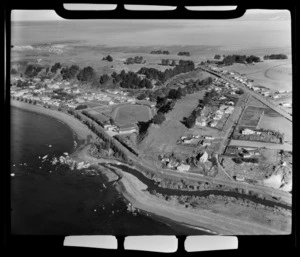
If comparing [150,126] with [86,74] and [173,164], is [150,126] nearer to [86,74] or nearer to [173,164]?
[173,164]

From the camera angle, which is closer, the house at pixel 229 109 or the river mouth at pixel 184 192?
the river mouth at pixel 184 192

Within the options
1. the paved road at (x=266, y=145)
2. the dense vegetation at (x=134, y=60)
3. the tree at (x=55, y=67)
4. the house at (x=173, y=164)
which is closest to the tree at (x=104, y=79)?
the dense vegetation at (x=134, y=60)

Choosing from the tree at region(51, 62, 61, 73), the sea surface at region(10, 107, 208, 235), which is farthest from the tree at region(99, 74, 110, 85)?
the sea surface at region(10, 107, 208, 235)

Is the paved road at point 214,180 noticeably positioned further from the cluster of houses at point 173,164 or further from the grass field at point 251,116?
the grass field at point 251,116

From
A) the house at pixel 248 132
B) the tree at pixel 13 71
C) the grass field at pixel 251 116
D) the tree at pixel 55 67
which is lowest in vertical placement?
the house at pixel 248 132

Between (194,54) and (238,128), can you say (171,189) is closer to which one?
(238,128)

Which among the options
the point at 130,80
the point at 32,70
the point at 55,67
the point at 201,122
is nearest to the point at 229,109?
the point at 201,122

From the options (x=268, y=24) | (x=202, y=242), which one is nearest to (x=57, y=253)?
(x=202, y=242)
